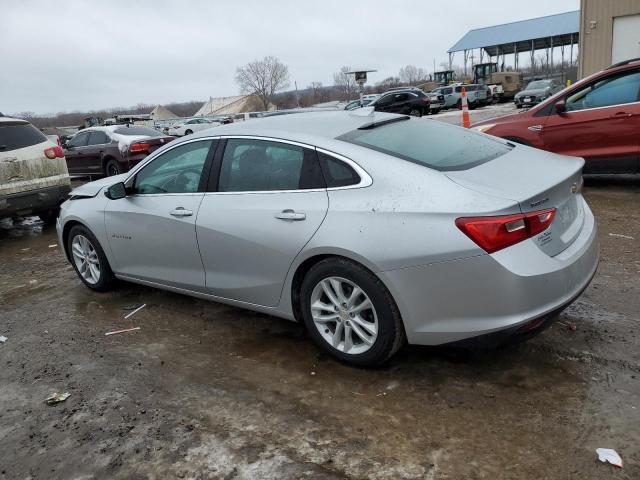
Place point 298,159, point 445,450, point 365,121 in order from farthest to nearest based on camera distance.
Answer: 1. point 365,121
2. point 298,159
3. point 445,450

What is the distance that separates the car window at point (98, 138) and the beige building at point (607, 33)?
53.2 ft

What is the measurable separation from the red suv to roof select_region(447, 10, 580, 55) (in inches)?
1869

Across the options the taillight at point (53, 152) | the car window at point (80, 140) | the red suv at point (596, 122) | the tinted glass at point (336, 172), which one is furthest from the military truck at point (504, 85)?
the tinted glass at point (336, 172)

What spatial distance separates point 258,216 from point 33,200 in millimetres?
5680

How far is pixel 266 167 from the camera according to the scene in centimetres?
371

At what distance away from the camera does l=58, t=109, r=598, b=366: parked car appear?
280 centimetres

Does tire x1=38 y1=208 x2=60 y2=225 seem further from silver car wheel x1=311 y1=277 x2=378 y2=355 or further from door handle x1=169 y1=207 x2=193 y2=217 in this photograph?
silver car wheel x1=311 y1=277 x2=378 y2=355

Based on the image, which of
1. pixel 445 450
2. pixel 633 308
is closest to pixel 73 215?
pixel 445 450

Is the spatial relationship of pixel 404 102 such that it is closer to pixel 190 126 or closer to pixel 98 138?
pixel 190 126

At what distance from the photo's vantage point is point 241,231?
12.0 ft

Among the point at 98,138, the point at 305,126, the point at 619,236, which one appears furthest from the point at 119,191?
the point at 98,138

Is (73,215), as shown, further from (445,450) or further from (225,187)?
(445,450)

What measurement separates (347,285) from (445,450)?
3.49 ft

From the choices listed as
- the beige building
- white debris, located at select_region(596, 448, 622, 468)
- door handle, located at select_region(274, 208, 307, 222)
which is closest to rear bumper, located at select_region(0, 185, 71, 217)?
door handle, located at select_region(274, 208, 307, 222)
